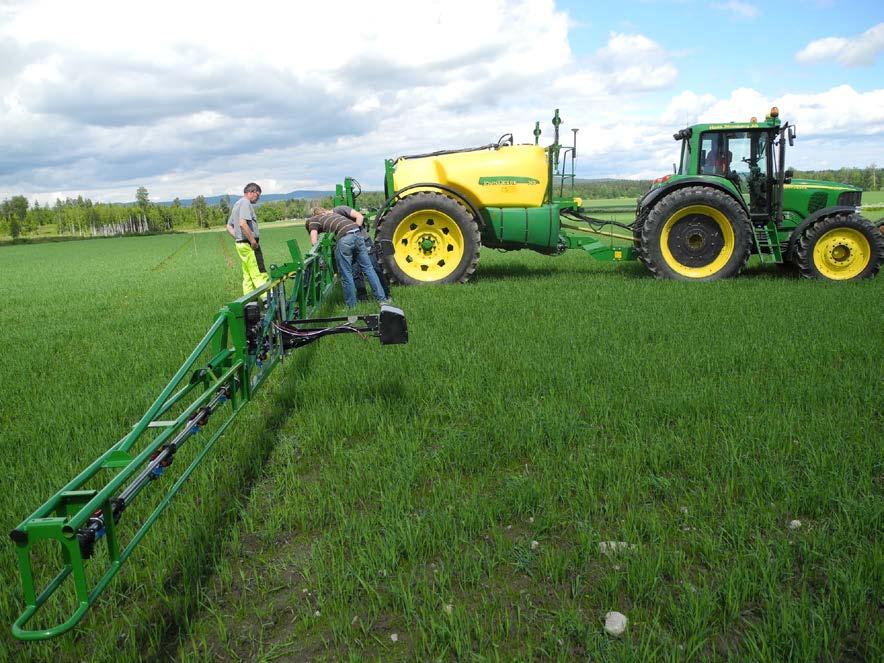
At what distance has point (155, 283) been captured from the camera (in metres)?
14.0

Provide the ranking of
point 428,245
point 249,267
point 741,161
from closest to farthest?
point 249,267 < point 741,161 < point 428,245

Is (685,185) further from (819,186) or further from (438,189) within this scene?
(438,189)

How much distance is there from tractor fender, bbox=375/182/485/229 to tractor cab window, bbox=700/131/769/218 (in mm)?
3645

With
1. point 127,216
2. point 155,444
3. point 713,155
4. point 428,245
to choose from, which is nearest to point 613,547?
point 155,444

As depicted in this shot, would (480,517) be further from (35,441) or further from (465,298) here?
(465,298)

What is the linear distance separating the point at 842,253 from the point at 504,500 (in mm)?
8414

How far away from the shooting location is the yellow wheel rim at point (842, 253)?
8.65 meters

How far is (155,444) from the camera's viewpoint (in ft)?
6.89

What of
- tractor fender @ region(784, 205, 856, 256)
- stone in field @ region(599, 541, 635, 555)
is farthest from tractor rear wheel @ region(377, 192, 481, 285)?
stone in field @ region(599, 541, 635, 555)

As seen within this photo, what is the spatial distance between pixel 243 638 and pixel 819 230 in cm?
938

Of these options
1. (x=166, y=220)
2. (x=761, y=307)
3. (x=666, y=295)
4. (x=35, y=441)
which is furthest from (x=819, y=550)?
(x=166, y=220)

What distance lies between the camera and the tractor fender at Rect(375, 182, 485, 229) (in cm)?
930

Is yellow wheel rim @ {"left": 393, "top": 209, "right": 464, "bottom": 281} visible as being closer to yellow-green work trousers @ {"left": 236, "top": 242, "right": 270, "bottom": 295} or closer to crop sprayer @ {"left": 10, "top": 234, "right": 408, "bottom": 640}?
→ yellow-green work trousers @ {"left": 236, "top": 242, "right": 270, "bottom": 295}

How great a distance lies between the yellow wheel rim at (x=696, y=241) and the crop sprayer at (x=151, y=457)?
236 inches
